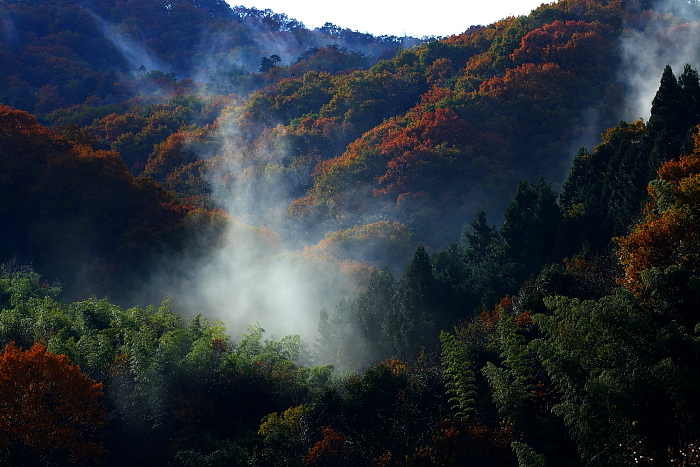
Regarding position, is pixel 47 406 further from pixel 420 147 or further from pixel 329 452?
pixel 420 147

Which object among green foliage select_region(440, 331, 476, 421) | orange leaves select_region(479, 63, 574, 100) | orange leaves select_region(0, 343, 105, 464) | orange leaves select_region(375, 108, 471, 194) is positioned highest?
orange leaves select_region(479, 63, 574, 100)

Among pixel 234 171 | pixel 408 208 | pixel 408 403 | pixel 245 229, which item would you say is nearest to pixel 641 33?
pixel 408 208

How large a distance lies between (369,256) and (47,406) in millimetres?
60899

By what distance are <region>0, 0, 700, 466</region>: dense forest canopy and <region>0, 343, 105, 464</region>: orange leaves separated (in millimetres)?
119

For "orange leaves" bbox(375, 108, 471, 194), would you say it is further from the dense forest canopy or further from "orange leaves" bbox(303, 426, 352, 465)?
Result: "orange leaves" bbox(303, 426, 352, 465)

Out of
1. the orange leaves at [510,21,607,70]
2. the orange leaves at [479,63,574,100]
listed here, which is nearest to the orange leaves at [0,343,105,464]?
the orange leaves at [479,63,574,100]

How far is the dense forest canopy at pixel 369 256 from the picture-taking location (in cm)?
3212

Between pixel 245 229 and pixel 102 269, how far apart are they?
70.4 ft

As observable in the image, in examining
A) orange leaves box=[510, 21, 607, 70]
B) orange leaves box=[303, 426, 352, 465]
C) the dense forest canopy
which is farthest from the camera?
orange leaves box=[510, 21, 607, 70]

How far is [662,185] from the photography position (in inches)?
1443

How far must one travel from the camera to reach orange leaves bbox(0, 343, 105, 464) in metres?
33.5

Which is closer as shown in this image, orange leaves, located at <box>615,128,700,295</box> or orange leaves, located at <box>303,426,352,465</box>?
orange leaves, located at <box>303,426,352,465</box>

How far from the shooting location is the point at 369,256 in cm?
9350

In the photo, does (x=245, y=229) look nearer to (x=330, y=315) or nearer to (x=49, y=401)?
(x=330, y=315)
